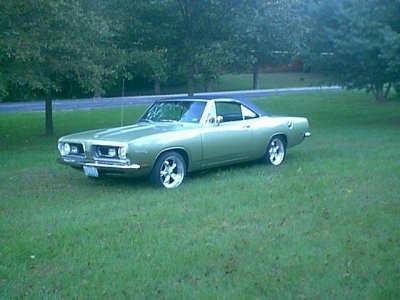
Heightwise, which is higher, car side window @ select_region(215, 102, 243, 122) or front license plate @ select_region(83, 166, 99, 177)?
car side window @ select_region(215, 102, 243, 122)

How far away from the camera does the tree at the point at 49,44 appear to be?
47.0ft

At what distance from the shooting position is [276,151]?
12.4 m

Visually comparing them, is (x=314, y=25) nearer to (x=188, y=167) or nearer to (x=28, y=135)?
(x=28, y=135)

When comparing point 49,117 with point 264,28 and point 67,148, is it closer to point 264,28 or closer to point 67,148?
point 264,28

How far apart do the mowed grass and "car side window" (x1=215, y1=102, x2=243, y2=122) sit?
879mm

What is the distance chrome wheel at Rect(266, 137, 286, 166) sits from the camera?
12141 millimetres

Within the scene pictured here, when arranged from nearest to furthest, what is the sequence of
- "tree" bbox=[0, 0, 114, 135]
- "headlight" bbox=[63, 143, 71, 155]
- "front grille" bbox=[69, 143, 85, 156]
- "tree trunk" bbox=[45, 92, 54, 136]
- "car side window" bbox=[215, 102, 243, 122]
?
"front grille" bbox=[69, 143, 85, 156], "headlight" bbox=[63, 143, 71, 155], "car side window" bbox=[215, 102, 243, 122], "tree" bbox=[0, 0, 114, 135], "tree trunk" bbox=[45, 92, 54, 136]

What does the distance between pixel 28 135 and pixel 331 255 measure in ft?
50.6

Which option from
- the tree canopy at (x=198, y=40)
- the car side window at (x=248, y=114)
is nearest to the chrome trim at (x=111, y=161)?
the car side window at (x=248, y=114)

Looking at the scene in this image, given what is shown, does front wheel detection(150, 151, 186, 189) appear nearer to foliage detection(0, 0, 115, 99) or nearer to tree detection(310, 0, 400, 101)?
foliage detection(0, 0, 115, 99)

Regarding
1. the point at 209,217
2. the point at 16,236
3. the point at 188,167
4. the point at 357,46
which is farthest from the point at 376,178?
the point at 357,46

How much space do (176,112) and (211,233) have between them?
4485 mm

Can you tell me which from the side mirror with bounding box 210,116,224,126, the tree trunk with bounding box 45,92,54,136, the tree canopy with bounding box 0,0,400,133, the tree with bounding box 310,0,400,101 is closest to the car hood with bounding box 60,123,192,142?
the side mirror with bounding box 210,116,224,126

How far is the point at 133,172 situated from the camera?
9.56 m
